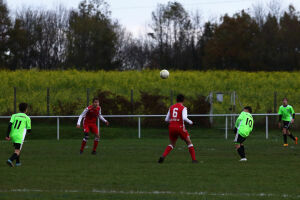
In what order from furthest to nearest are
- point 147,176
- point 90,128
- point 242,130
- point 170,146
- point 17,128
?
point 90,128 < point 242,130 < point 170,146 < point 17,128 < point 147,176

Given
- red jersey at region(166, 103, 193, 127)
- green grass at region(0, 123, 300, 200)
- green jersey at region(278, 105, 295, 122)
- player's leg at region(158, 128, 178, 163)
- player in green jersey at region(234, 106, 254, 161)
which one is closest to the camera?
green grass at region(0, 123, 300, 200)

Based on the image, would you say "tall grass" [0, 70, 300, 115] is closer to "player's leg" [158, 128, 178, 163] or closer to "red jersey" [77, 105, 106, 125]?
"red jersey" [77, 105, 106, 125]

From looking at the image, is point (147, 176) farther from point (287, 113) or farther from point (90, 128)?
point (287, 113)

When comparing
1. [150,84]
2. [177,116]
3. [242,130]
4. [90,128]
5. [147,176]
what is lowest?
[147,176]

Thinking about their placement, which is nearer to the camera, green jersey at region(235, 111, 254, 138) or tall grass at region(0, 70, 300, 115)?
green jersey at region(235, 111, 254, 138)

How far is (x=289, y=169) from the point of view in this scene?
12.8 meters

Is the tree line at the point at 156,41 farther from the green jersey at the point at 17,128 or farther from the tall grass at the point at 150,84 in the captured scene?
the green jersey at the point at 17,128

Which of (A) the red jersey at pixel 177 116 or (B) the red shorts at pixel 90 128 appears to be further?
(B) the red shorts at pixel 90 128

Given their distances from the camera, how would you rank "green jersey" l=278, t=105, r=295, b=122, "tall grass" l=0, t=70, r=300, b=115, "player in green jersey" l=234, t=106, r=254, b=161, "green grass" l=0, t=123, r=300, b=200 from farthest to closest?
"tall grass" l=0, t=70, r=300, b=115 → "green jersey" l=278, t=105, r=295, b=122 → "player in green jersey" l=234, t=106, r=254, b=161 → "green grass" l=0, t=123, r=300, b=200

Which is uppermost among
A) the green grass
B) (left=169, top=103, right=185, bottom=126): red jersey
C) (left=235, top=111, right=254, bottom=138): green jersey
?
(left=169, top=103, right=185, bottom=126): red jersey

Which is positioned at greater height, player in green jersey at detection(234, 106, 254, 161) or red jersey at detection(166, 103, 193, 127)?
red jersey at detection(166, 103, 193, 127)

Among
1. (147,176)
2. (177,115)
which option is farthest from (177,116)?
(147,176)

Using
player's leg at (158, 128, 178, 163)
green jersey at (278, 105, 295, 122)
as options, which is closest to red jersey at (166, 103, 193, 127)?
player's leg at (158, 128, 178, 163)

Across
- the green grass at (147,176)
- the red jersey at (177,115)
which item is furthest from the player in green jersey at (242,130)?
the red jersey at (177,115)
